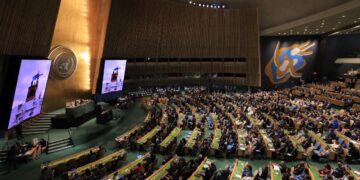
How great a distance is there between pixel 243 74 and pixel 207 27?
715cm

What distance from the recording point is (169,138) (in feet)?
45.8

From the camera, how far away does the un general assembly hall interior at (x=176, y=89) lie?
11.0 metres

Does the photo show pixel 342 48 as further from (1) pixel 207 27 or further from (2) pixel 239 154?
(2) pixel 239 154

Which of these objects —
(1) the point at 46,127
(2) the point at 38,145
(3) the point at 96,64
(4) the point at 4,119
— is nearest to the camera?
(4) the point at 4,119

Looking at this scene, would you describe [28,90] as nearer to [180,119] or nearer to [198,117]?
[180,119]

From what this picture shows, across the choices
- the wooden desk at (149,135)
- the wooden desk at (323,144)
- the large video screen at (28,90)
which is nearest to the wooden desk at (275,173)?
the wooden desk at (323,144)

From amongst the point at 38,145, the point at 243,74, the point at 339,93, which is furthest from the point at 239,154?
the point at 243,74

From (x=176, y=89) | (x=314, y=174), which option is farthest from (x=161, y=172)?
(x=176, y=89)

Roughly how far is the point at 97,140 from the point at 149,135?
310 centimetres

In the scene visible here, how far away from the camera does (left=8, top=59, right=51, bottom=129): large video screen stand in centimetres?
1131

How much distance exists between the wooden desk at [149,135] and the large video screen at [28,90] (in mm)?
5624

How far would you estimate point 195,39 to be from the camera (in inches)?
1215

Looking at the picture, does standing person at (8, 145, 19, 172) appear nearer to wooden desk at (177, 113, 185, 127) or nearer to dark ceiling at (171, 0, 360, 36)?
wooden desk at (177, 113, 185, 127)

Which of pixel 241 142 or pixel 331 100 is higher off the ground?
pixel 331 100
